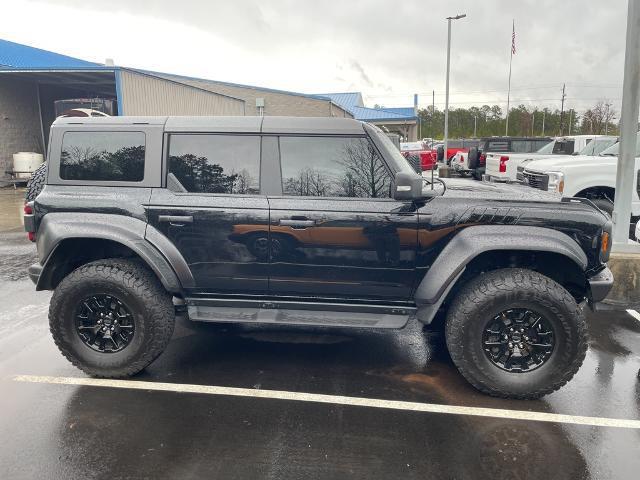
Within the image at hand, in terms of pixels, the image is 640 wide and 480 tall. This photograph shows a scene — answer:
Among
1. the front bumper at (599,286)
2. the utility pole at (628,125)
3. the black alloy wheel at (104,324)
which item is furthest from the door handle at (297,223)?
the utility pole at (628,125)

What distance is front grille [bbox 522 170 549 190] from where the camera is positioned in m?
8.78

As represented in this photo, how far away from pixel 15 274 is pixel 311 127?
17.4 feet

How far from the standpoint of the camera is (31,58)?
72.3 feet

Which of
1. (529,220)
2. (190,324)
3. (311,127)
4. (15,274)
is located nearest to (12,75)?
(15,274)

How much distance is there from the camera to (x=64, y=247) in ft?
13.1

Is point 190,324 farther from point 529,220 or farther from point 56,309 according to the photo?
point 529,220

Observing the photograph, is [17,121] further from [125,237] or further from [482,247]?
[482,247]

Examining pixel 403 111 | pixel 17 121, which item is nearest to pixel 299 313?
pixel 17 121

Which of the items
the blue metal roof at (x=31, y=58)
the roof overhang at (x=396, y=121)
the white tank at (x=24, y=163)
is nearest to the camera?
the white tank at (x=24, y=163)

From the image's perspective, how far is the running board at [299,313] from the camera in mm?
3893

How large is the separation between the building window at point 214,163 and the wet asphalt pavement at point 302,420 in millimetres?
1497

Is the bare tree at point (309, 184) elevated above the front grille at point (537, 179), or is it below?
above

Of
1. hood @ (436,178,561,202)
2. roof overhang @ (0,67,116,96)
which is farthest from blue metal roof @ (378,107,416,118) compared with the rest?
hood @ (436,178,561,202)

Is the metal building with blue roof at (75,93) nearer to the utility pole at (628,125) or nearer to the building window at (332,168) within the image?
the utility pole at (628,125)
